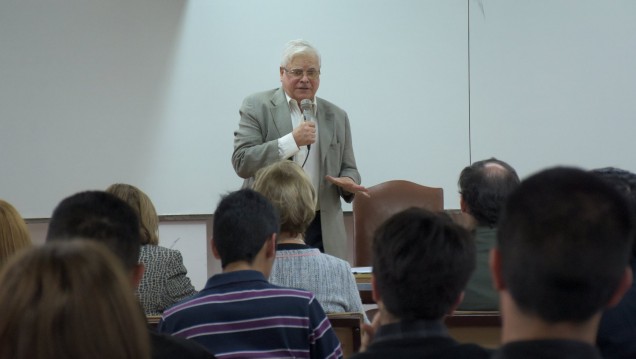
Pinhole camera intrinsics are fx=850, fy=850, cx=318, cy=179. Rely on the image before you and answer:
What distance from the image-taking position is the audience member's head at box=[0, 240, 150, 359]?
960mm

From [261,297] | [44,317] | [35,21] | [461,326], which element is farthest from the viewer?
[35,21]

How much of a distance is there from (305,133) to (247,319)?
2.12 metres

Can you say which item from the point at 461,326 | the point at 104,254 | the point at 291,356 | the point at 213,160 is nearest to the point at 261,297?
the point at 291,356

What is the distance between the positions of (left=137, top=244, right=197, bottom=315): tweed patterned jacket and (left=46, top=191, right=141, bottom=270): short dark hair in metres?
0.92

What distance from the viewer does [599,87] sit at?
17.1ft

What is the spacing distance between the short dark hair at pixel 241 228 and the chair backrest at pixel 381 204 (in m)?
2.54

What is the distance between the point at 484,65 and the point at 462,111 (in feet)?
1.02

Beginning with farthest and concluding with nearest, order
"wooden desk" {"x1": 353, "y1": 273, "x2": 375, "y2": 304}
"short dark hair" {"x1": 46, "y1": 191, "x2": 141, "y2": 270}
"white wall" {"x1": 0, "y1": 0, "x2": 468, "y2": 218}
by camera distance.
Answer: "white wall" {"x1": 0, "y1": 0, "x2": 468, "y2": 218}
"wooden desk" {"x1": 353, "y1": 273, "x2": 375, "y2": 304}
"short dark hair" {"x1": 46, "y1": 191, "x2": 141, "y2": 270}

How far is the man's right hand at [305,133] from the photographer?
4.02 meters

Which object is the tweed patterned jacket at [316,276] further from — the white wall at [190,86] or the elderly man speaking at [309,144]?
the white wall at [190,86]

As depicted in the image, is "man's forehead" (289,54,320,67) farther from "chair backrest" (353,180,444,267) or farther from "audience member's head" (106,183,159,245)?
"audience member's head" (106,183,159,245)

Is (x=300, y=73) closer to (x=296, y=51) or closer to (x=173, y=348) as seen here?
(x=296, y=51)

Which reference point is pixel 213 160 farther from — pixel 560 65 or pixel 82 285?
pixel 82 285

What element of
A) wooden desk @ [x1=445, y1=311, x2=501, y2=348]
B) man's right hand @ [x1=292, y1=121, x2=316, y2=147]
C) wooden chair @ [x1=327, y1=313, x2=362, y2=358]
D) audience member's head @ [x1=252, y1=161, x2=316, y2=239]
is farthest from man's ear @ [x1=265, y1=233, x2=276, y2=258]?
man's right hand @ [x1=292, y1=121, x2=316, y2=147]
